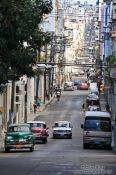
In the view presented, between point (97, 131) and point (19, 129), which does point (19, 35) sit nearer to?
point (19, 129)

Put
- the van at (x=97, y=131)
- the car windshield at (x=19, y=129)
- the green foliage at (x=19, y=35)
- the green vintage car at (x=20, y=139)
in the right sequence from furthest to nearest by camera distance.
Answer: the van at (x=97, y=131) < the car windshield at (x=19, y=129) < the green vintage car at (x=20, y=139) < the green foliage at (x=19, y=35)

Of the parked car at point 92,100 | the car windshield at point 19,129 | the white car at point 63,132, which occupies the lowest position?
the white car at point 63,132

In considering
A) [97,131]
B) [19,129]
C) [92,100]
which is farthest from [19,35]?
[92,100]

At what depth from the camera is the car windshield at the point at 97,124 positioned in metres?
47.6

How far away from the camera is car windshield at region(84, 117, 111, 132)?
156 feet

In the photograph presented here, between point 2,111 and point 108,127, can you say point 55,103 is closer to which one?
point 2,111

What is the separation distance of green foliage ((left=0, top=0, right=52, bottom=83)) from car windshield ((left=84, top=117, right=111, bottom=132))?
70.8ft

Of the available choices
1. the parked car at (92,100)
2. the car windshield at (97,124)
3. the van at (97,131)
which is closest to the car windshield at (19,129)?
the van at (97,131)

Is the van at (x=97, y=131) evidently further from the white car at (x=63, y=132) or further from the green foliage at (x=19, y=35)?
the green foliage at (x=19, y=35)

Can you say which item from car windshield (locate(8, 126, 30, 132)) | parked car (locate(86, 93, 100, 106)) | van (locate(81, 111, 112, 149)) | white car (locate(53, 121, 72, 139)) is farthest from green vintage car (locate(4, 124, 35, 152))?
parked car (locate(86, 93, 100, 106))

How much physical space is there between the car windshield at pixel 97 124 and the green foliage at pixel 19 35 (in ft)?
70.8

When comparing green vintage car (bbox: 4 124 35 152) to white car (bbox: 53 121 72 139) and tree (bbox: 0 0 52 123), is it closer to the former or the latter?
tree (bbox: 0 0 52 123)

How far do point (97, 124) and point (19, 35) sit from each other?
24.9 m

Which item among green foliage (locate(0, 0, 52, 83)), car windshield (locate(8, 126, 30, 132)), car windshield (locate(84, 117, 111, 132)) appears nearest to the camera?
green foliage (locate(0, 0, 52, 83))
